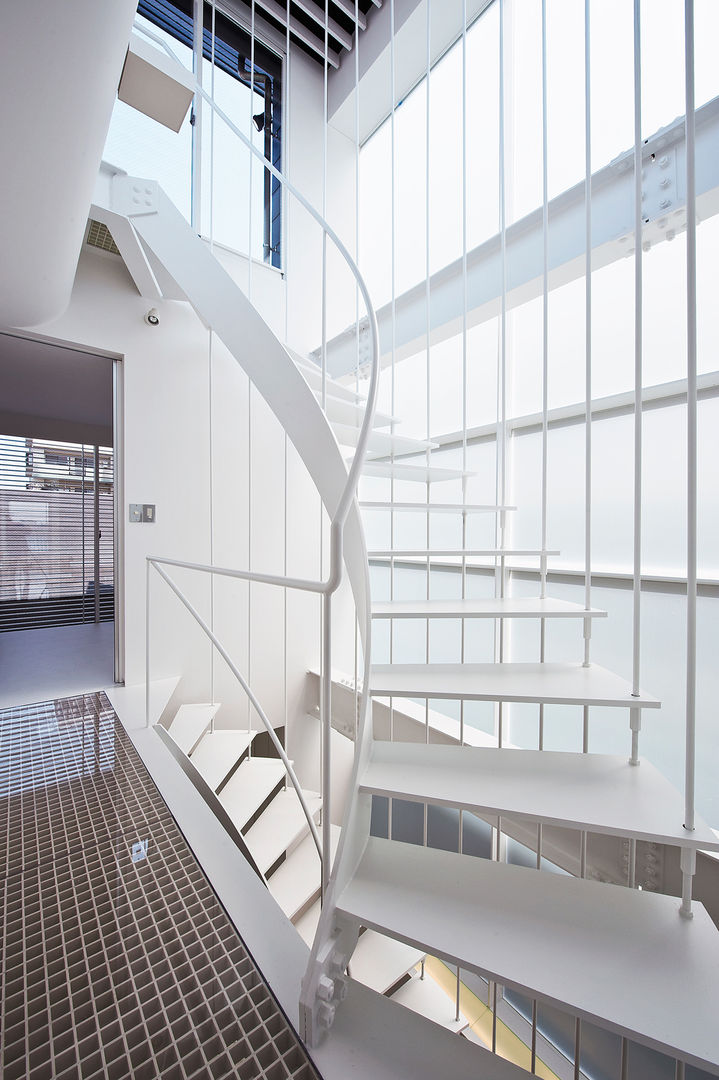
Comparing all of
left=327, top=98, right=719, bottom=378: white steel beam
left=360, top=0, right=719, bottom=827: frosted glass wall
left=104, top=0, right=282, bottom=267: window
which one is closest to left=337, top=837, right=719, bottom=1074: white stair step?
left=360, top=0, right=719, bottom=827: frosted glass wall

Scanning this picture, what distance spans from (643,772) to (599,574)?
104 cm

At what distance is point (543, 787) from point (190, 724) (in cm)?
175

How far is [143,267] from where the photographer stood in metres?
2.00

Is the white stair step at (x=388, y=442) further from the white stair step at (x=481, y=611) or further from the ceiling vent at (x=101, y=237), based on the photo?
the ceiling vent at (x=101, y=237)

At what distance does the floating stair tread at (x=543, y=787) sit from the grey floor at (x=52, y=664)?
1.83 m

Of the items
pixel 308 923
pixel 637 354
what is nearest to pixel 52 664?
pixel 308 923

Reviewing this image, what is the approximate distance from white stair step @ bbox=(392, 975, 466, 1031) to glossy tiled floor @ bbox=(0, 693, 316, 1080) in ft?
4.34

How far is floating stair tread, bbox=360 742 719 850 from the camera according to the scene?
0.76 metres

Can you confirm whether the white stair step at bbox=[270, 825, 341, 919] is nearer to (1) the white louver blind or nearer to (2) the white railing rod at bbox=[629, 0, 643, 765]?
(2) the white railing rod at bbox=[629, 0, 643, 765]

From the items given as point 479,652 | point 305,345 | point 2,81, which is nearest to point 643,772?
point 479,652

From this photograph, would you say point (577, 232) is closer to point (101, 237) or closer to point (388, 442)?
point (388, 442)

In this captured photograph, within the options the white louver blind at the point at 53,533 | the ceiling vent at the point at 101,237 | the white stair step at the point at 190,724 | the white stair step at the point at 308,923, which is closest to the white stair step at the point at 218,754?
the white stair step at the point at 190,724

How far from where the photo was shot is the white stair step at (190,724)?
198 centimetres

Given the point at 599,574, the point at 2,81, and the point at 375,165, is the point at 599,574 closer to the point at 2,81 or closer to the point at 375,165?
the point at 2,81
